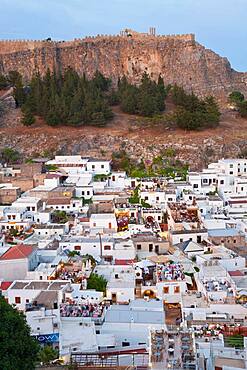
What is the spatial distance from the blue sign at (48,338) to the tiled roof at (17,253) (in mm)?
4233

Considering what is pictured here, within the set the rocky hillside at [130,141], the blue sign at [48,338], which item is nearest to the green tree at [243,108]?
the rocky hillside at [130,141]

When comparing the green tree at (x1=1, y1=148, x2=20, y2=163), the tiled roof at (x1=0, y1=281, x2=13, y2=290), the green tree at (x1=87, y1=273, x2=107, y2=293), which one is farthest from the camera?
the green tree at (x1=1, y1=148, x2=20, y2=163)

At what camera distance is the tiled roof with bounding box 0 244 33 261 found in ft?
49.9

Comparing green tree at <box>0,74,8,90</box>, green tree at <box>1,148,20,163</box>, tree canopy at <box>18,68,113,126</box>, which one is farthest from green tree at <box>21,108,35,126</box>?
green tree at <box>0,74,8,90</box>

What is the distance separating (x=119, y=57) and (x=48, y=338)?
93.5ft

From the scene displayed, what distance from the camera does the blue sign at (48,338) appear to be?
11.0m

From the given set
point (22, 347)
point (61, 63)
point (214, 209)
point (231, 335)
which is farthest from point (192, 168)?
point (22, 347)

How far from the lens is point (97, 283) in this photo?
14109mm

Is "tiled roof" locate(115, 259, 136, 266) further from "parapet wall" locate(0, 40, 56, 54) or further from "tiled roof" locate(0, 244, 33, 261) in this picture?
"parapet wall" locate(0, 40, 56, 54)

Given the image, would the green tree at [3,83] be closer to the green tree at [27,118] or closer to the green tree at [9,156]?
the green tree at [27,118]

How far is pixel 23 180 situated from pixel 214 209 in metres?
7.91

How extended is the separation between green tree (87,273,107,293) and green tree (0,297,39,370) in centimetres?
500

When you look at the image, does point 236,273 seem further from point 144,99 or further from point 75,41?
point 75,41

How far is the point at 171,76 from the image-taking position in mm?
37938
